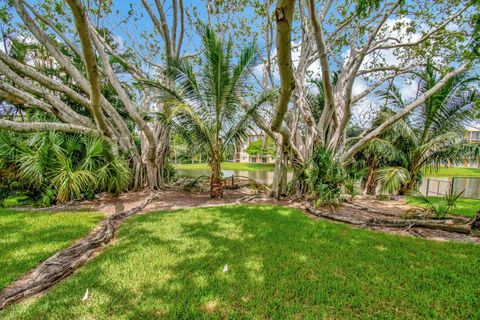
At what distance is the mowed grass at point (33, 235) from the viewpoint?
252cm

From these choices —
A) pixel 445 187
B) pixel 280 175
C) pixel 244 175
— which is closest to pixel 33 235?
pixel 280 175

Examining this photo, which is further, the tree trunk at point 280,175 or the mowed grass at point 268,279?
the tree trunk at point 280,175

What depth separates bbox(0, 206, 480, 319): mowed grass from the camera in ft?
6.01

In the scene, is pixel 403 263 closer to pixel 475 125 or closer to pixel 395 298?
pixel 395 298

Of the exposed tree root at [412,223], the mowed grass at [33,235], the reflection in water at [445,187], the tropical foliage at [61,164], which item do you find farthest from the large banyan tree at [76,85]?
the reflection in water at [445,187]

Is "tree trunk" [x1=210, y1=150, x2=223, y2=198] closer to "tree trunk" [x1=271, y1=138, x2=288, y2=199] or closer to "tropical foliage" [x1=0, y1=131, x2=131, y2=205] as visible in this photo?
"tree trunk" [x1=271, y1=138, x2=288, y2=199]

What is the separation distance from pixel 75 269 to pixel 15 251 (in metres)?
1.11

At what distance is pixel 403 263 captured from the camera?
2.66 m

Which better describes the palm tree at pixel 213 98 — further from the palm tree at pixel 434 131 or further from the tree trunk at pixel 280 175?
the palm tree at pixel 434 131

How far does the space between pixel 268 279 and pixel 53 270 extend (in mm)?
2276

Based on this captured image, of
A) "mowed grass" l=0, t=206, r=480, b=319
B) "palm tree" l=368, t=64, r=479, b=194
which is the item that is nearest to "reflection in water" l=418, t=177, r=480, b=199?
"palm tree" l=368, t=64, r=479, b=194

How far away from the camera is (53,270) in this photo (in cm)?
233

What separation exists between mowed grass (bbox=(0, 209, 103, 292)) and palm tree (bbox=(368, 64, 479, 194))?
8.28 metres

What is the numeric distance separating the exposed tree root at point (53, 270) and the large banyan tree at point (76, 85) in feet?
9.67
